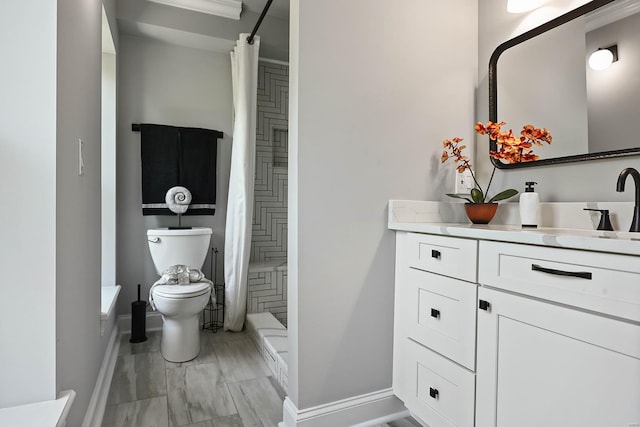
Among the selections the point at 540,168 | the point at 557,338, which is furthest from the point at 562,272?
the point at 540,168

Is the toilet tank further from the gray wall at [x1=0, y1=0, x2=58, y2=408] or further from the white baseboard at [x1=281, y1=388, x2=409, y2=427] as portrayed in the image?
the gray wall at [x1=0, y1=0, x2=58, y2=408]

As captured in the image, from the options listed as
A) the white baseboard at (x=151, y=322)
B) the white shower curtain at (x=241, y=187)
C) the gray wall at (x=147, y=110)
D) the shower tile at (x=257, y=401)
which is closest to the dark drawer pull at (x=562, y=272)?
the shower tile at (x=257, y=401)

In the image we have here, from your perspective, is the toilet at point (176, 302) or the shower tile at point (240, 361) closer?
the shower tile at point (240, 361)

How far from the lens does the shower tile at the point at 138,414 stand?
5.29 ft

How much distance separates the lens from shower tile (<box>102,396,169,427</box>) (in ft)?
5.29

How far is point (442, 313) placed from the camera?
1.40 meters

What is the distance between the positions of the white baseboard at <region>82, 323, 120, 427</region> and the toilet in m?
0.30

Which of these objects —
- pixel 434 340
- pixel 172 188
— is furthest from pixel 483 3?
pixel 172 188

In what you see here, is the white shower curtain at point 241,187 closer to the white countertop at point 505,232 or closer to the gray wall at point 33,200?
the white countertop at point 505,232

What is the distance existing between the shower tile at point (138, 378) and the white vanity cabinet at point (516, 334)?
1.34 m

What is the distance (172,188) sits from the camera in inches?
109

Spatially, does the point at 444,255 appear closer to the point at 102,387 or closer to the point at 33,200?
the point at 33,200

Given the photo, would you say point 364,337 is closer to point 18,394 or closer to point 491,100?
point 18,394

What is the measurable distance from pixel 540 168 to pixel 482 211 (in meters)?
0.33
